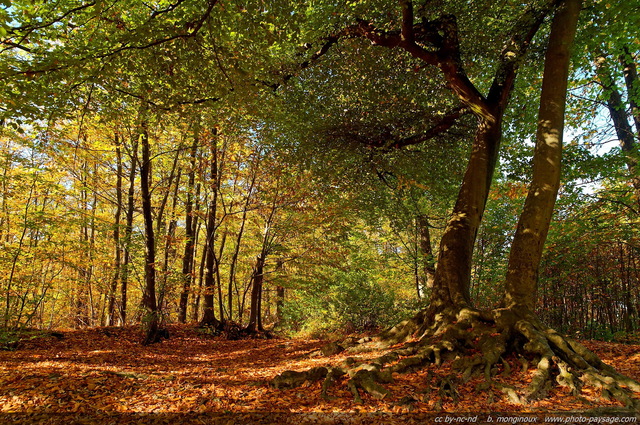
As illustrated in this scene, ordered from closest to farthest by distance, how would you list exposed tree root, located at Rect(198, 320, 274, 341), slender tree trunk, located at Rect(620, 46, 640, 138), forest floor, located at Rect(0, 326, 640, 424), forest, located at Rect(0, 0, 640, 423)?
forest floor, located at Rect(0, 326, 640, 424) → forest, located at Rect(0, 0, 640, 423) → slender tree trunk, located at Rect(620, 46, 640, 138) → exposed tree root, located at Rect(198, 320, 274, 341)

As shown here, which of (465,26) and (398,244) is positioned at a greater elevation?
(465,26)

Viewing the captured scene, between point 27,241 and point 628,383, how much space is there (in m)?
14.7

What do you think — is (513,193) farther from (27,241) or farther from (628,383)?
(27,241)

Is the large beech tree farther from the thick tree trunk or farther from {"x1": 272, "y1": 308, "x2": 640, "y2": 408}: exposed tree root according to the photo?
the thick tree trunk

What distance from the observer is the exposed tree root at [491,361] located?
3445mm

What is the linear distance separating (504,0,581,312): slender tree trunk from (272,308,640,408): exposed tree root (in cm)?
47

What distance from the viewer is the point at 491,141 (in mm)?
6402

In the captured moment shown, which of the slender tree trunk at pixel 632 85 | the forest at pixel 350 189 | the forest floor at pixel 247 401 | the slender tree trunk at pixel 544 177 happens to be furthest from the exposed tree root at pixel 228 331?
the slender tree trunk at pixel 632 85

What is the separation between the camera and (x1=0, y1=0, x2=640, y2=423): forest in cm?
381

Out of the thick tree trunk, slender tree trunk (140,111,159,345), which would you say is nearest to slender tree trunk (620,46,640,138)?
the thick tree trunk

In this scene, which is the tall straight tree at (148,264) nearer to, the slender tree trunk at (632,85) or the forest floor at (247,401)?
the forest floor at (247,401)

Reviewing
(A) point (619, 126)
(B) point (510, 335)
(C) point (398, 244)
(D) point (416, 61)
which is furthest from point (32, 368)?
(A) point (619, 126)

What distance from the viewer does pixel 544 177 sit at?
4957 millimetres

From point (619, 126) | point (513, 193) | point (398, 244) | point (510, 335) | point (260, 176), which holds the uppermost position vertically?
point (619, 126)
